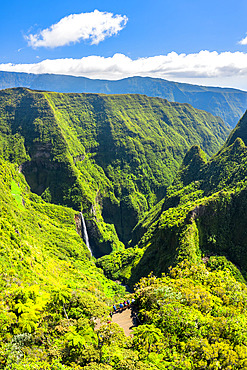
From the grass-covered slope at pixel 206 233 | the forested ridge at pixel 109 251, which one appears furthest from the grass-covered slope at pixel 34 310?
the grass-covered slope at pixel 206 233

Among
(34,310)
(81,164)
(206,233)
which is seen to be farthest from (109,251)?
(34,310)

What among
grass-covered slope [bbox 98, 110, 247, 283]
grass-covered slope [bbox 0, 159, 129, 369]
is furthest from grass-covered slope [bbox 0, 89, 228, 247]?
grass-covered slope [bbox 0, 159, 129, 369]

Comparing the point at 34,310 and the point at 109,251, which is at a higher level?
the point at 34,310

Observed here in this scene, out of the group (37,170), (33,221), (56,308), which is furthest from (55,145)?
(56,308)

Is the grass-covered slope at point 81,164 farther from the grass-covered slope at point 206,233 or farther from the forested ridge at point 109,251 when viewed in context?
the grass-covered slope at point 206,233

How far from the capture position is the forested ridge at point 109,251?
2262cm

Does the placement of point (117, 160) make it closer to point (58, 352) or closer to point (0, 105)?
point (0, 105)

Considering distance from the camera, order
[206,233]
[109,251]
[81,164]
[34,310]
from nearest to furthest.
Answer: [34,310] → [206,233] → [109,251] → [81,164]

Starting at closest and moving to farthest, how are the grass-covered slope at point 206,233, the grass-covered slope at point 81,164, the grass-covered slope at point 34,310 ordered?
the grass-covered slope at point 34,310
the grass-covered slope at point 206,233
the grass-covered slope at point 81,164

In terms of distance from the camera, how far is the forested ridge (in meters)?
22.6

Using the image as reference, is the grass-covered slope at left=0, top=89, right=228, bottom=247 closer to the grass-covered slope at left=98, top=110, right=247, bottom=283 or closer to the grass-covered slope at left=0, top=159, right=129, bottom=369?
the grass-covered slope at left=98, top=110, right=247, bottom=283

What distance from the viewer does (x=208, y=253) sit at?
64125mm

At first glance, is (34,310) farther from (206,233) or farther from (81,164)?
(81,164)

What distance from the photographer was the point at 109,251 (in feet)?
425
